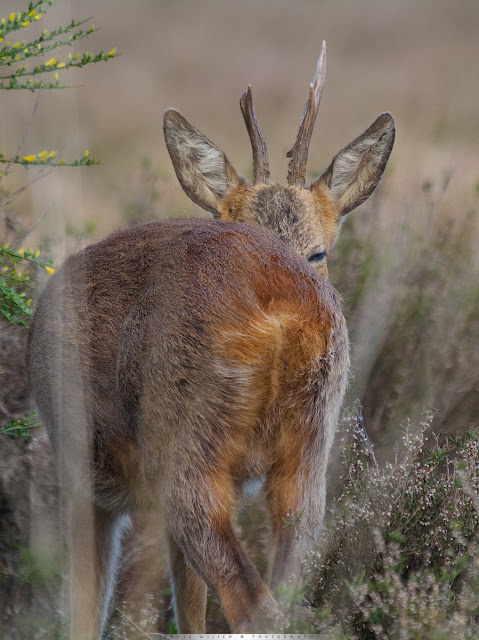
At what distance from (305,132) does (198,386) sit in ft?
9.98

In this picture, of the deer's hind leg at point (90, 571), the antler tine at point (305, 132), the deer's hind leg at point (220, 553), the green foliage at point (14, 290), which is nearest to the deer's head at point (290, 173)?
the antler tine at point (305, 132)

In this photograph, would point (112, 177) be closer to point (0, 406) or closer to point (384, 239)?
point (384, 239)

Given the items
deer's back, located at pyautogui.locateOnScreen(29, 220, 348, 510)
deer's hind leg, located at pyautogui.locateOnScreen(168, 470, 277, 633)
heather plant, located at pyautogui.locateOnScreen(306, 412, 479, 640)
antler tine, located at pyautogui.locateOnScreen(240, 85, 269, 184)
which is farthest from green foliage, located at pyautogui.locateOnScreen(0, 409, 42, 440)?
antler tine, located at pyautogui.locateOnScreen(240, 85, 269, 184)

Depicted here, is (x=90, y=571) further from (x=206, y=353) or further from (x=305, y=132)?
(x=305, y=132)

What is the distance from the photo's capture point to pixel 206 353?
321cm

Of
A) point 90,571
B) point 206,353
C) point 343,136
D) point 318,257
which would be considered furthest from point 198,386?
point 343,136

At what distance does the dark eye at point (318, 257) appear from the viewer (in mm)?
5465

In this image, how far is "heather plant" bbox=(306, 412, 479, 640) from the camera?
10.5 feet

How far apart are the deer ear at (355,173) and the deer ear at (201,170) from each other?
57 centimetres

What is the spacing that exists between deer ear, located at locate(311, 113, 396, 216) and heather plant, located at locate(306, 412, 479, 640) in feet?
7.82

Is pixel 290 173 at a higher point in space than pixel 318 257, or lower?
higher

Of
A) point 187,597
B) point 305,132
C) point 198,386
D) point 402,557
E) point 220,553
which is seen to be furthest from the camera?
point 305,132

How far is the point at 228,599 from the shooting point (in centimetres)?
305

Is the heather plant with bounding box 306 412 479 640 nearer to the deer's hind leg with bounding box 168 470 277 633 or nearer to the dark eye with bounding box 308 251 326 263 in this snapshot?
the deer's hind leg with bounding box 168 470 277 633
